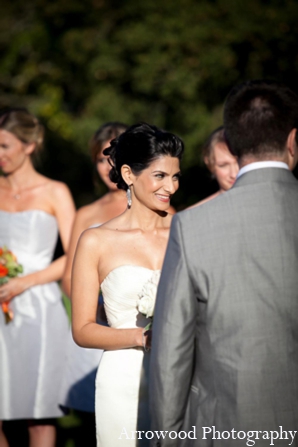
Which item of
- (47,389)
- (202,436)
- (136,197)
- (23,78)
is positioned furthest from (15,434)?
(23,78)

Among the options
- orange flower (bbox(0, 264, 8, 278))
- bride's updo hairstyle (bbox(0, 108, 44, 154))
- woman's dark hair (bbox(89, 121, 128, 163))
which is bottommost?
orange flower (bbox(0, 264, 8, 278))

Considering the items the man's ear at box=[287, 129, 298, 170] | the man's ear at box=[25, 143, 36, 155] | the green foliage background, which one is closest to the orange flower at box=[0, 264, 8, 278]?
the man's ear at box=[25, 143, 36, 155]

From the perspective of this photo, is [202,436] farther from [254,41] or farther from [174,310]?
[254,41]

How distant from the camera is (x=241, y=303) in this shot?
252 centimetres

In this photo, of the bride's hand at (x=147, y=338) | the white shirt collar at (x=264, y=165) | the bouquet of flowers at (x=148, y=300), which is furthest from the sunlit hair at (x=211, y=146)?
the white shirt collar at (x=264, y=165)

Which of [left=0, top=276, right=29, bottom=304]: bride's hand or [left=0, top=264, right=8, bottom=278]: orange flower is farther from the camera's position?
[left=0, top=276, right=29, bottom=304]: bride's hand

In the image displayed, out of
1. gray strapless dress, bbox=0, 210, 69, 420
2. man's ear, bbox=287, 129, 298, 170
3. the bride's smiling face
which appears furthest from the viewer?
gray strapless dress, bbox=0, 210, 69, 420

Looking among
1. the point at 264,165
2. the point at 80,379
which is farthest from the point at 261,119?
the point at 80,379

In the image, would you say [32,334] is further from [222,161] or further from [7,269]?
[222,161]

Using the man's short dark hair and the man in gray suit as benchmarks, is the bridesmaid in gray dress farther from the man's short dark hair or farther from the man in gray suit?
the man's short dark hair

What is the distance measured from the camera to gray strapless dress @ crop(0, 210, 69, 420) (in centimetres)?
512

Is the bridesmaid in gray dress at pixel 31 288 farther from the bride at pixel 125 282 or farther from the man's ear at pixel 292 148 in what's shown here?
the man's ear at pixel 292 148

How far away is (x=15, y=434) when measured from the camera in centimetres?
626

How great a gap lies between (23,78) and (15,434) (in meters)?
→ 13.0
